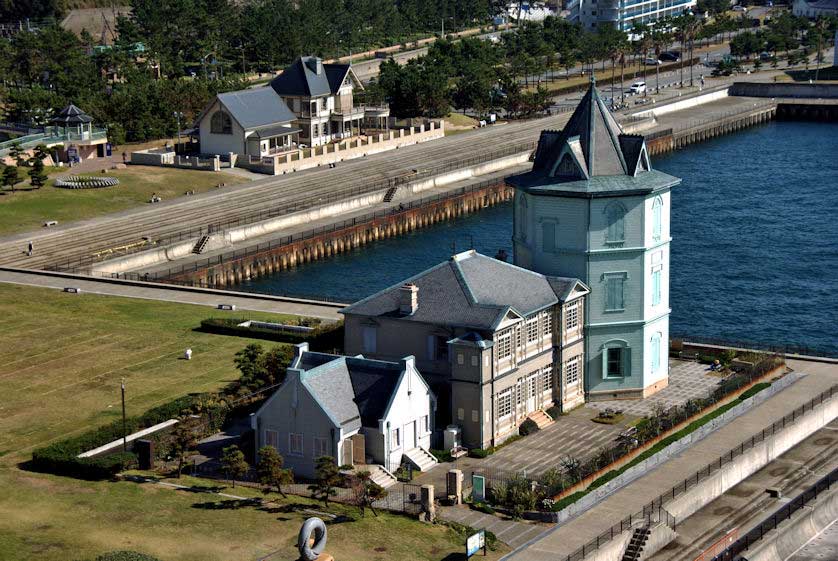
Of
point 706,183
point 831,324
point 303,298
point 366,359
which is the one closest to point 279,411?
point 366,359

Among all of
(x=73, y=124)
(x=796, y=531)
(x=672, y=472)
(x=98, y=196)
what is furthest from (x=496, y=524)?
(x=73, y=124)

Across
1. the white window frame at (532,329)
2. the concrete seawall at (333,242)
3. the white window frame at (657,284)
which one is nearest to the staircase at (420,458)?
the white window frame at (532,329)

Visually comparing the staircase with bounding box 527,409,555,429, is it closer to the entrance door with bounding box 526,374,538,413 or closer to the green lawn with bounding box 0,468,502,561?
the entrance door with bounding box 526,374,538,413

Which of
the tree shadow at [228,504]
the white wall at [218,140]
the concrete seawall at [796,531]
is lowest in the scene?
the concrete seawall at [796,531]

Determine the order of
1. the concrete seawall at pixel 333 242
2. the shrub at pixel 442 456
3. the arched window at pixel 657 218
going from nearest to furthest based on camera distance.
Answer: the shrub at pixel 442 456 → the arched window at pixel 657 218 → the concrete seawall at pixel 333 242

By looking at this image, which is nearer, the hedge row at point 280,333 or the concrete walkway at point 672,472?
the concrete walkway at point 672,472

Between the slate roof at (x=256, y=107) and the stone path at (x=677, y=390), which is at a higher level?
the slate roof at (x=256, y=107)

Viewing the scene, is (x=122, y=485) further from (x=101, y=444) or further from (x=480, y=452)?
(x=480, y=452)

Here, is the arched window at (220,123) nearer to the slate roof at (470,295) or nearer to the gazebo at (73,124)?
the gazebo at (73,124)
